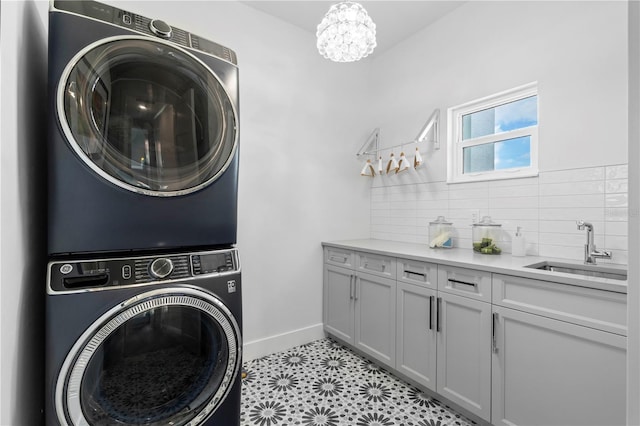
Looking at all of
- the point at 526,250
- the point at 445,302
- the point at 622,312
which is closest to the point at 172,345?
the point at 445,302

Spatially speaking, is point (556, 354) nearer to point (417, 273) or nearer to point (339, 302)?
point (417, 273)

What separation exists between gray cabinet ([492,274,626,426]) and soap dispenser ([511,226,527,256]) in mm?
516

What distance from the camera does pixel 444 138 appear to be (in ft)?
8.27

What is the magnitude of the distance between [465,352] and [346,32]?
6.64 feet

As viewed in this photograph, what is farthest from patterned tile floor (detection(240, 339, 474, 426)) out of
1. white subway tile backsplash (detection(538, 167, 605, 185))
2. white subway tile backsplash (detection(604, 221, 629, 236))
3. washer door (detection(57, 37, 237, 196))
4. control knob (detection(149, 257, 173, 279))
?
white subway tile backsplash (detection(538, 167, 605, 185))

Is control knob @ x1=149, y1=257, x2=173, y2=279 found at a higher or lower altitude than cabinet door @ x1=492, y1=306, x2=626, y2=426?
higher

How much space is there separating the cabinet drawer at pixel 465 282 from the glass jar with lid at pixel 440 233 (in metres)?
0.56

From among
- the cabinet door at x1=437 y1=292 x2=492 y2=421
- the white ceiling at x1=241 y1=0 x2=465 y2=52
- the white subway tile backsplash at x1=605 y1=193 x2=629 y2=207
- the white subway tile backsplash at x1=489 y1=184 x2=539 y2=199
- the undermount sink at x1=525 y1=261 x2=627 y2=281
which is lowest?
the cabinet door at x1=437 y1=292 x2=492 y2=421

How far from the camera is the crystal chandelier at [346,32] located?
1822mm

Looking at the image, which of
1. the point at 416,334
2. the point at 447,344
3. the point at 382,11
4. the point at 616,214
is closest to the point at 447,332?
the point at 447,344

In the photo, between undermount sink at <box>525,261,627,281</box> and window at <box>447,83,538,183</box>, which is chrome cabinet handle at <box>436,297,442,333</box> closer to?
undermount sink at <box>525,261,627,281</box>

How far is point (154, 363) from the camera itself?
109 centimetres

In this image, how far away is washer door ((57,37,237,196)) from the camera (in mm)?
973

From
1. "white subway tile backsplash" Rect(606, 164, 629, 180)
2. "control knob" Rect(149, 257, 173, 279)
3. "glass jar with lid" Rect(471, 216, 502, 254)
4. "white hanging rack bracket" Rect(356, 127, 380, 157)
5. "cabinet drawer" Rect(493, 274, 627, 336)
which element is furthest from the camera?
"white hanging rack bracket" Rect(356, 127, 380, 157)
